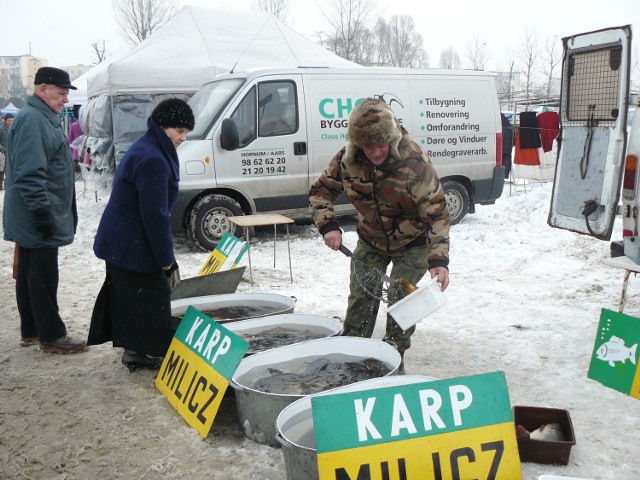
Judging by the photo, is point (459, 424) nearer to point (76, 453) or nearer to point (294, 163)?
point (76, 453)

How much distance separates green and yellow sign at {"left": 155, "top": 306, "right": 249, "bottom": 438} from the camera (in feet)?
11.2

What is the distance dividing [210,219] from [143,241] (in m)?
4.52

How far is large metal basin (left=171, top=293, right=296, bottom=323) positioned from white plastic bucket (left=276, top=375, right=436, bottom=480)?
1.91 m

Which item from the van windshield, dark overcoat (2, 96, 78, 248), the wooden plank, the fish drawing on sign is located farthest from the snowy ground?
the van windshield

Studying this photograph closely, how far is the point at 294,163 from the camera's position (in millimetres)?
8820

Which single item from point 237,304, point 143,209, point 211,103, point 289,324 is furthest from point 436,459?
point 211,103

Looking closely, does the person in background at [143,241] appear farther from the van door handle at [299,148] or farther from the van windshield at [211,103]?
the van door handle at [299,148]

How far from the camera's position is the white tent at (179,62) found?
38.4ft

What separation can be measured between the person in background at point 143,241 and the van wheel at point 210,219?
13.7 feet

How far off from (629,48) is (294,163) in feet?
15.4

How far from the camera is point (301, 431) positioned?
311 centimetres

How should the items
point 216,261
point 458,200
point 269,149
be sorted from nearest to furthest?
1. point 216,261
2. point 269,149
3. point 458,200

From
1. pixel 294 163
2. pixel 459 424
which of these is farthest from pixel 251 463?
pixel 294 163

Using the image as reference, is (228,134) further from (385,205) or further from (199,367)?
(199,367)
